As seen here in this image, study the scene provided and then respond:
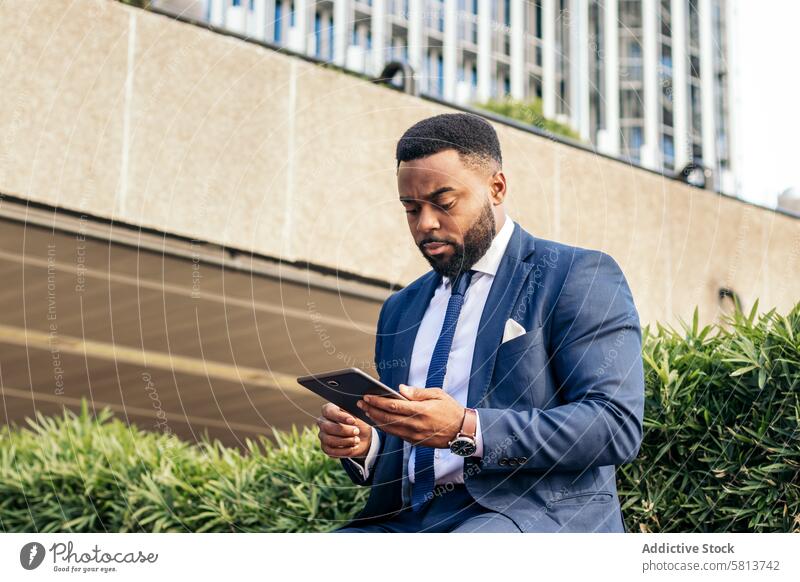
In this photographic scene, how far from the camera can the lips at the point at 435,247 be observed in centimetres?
255

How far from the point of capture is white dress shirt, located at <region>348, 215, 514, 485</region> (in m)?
2.44

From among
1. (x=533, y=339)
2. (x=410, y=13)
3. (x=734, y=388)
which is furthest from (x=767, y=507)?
(x=410, y=13)

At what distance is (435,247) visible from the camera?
257 centimetres

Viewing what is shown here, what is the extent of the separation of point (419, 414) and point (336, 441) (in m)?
0.42

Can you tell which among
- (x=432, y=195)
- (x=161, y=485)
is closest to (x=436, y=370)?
(x=432, y=195)

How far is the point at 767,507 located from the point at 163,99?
13.3 ft

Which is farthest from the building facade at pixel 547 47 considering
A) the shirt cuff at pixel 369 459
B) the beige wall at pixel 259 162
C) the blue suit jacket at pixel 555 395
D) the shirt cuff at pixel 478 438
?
the shirt cuff at pixel 478 438

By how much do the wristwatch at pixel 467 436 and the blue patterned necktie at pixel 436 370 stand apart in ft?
Answer: 0.63

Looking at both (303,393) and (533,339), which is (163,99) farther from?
(533,339)

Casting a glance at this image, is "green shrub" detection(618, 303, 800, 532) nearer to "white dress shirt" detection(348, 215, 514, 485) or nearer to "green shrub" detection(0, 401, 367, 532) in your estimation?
"white dress shirt" detection(348, 215, 514, 485)

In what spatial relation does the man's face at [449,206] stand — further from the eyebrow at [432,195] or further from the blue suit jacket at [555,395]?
the blue suit jacket at [555,395]

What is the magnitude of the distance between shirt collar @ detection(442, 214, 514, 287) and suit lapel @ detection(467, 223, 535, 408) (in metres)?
0.02

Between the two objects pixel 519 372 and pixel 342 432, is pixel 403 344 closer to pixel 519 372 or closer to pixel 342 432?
pixel 342 432

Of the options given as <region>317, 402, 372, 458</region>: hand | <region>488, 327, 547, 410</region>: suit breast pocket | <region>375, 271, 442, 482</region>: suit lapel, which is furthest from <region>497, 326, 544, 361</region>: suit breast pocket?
<region>317, 402, 372, 458</region>: hand
